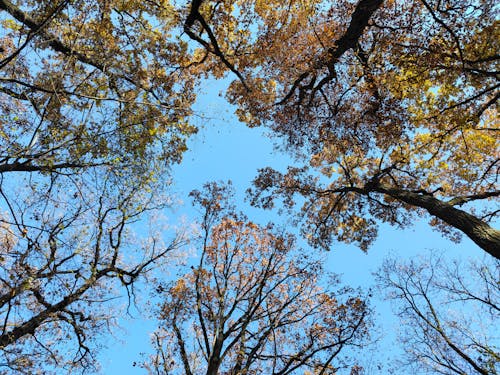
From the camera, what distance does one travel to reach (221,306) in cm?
846

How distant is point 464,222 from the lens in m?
6.35

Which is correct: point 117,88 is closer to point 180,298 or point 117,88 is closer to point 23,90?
point 23,90

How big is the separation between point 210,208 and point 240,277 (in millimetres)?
2310

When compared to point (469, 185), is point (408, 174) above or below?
above

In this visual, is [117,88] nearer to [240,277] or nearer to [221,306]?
[221,306]

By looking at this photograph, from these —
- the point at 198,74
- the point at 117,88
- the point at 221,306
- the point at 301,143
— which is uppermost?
the point at 198,74

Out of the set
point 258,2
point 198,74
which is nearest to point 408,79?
point 258,2

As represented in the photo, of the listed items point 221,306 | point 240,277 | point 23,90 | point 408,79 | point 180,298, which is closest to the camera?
point 23,90

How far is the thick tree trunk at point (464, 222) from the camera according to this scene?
Result: 18.6ft

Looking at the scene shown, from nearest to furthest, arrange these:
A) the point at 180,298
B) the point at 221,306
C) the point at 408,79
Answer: the point at 408,79 < the point at 221,306 < the point at 180,298

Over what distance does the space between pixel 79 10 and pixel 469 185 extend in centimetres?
1141

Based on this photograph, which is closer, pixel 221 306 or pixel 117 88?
pixel 117 88

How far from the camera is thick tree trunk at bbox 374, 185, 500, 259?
5.68 m

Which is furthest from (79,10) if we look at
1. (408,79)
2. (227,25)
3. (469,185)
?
(469,185)
